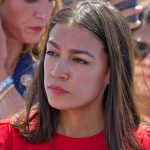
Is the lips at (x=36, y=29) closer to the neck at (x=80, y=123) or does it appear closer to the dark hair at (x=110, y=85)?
the dark hair at (x=110, y=85)

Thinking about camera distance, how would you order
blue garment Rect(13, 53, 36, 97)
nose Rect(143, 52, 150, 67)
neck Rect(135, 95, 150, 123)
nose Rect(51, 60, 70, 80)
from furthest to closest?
nose Rect(143, 52, 150, 67)
blue garment Rect(13, 53, 36, 97)
neck Rect(135, 95, 150, 123)
nose Rect(51, 60, 70, 80)

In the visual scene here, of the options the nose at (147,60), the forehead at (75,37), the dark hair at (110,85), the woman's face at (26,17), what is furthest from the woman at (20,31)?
the forehead at (75,37)

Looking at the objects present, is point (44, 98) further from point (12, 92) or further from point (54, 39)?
point (12, 92)

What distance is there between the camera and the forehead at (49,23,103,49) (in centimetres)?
230

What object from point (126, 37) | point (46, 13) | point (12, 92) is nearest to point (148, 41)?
point (46, 13)

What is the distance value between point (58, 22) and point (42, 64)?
0.19 metres

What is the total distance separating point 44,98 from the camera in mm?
2447

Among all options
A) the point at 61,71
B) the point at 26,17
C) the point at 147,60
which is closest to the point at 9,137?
the point at 61,71

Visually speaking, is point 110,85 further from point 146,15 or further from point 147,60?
point 146,15

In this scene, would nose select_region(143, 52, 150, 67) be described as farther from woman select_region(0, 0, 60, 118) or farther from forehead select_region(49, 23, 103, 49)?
forehead select_region(49, 23, 103, 49)

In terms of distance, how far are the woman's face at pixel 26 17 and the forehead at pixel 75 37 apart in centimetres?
96

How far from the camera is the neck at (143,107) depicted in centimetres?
257

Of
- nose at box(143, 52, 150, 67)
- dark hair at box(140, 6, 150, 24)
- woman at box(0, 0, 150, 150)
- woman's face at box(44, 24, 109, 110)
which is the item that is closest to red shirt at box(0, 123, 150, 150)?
woman at box(0, 0, 150, 150)

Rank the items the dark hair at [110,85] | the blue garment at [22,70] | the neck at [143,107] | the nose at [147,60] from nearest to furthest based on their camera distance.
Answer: the dark hair at [110,85]
the neck at [143,107]
the blue garment at [22,70]
the nose at [147,60]
